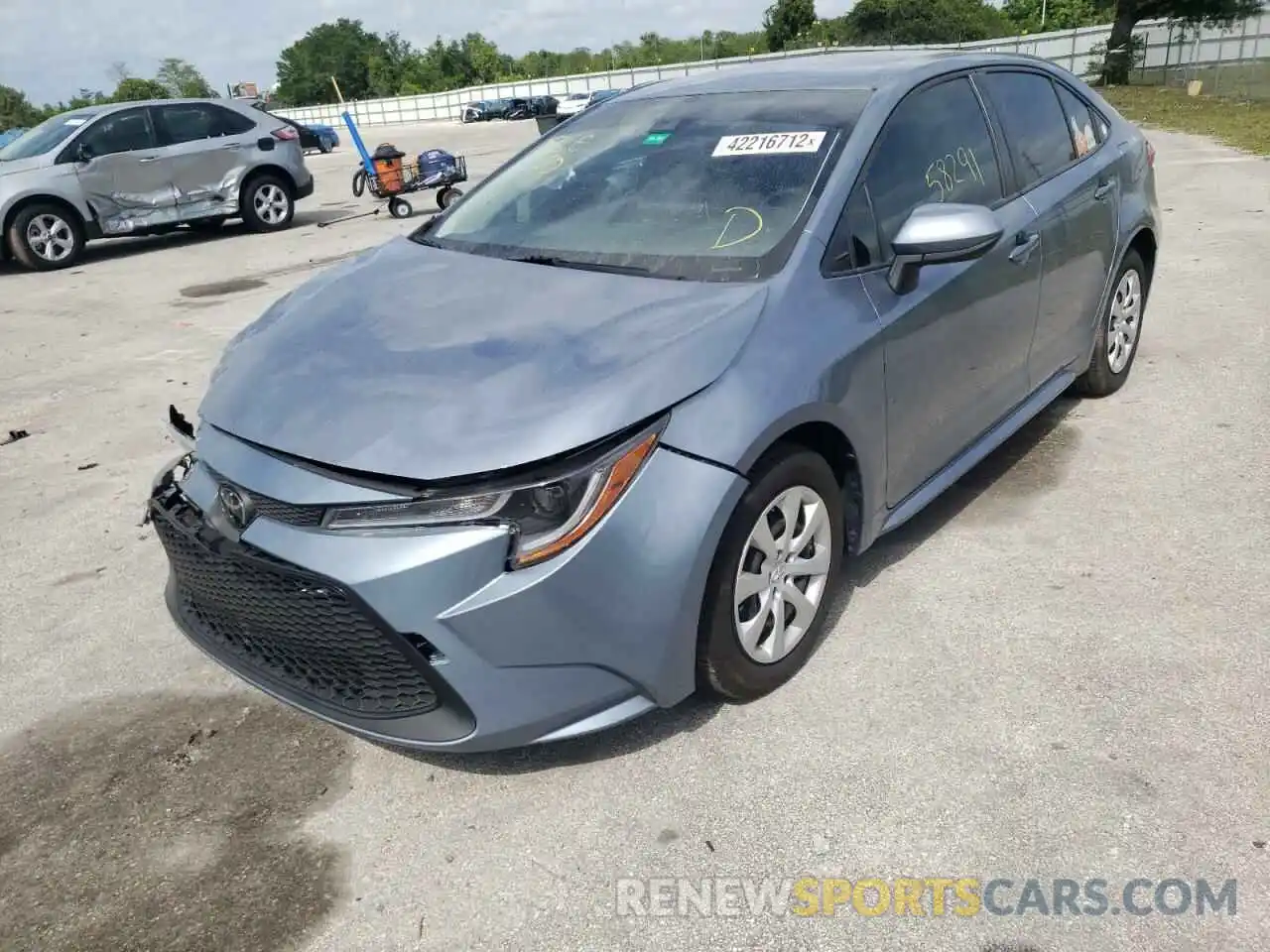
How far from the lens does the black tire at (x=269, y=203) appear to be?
42.3 feet

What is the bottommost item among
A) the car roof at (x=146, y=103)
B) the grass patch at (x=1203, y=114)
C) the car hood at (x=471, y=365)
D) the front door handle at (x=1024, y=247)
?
the grass patch at (x=1203, y=114)

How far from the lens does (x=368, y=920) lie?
7.49 feet

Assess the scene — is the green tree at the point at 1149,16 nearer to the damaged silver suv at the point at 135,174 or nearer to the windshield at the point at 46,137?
the damaged silver suv at the point at 135,174

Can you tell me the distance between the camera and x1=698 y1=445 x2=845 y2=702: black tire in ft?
8.39

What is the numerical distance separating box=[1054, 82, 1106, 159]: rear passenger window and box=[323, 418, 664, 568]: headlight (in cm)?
326

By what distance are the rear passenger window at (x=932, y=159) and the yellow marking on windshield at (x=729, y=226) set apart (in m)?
0.38

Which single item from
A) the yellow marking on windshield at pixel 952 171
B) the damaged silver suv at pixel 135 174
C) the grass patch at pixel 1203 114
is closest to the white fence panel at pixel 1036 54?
the grass patch at pixel 1203 114

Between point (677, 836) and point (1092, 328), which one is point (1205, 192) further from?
point (677, 836)

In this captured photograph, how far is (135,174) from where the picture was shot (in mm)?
11852

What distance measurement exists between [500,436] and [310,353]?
0.83 meters

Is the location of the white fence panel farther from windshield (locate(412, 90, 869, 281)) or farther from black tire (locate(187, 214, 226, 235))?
black tire (locate(187, 214, 226, 235))

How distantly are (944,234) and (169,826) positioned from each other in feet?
8.80

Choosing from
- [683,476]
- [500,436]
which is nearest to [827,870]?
[683,476]

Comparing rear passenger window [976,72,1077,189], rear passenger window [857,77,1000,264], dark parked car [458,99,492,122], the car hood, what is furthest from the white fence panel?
dark parked car [458,99,492,122]
